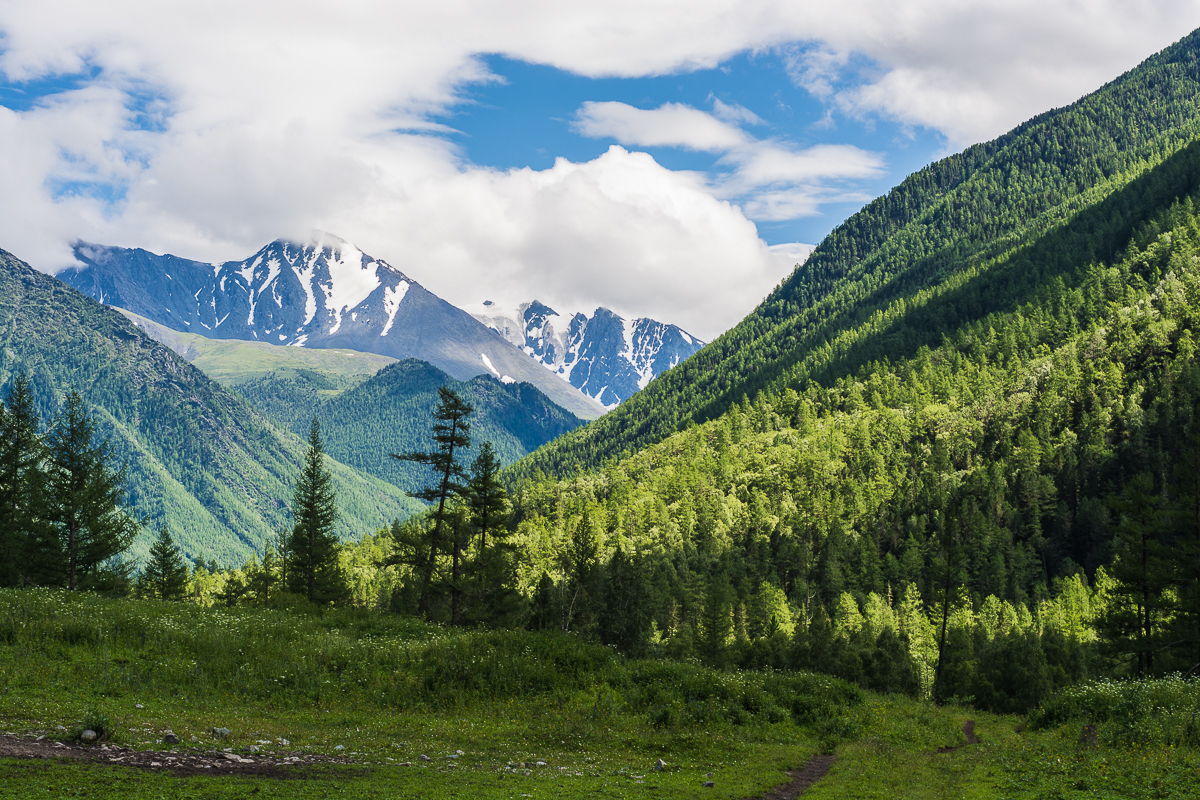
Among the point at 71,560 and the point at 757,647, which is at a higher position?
the point at 71,560

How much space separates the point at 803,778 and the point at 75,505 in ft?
186

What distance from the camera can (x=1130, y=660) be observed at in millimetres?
59406

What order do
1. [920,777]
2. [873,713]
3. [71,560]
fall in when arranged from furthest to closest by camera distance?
[71,560] < [873,713] < [920,777]

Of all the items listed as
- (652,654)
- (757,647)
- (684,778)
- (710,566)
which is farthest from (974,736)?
(710,566)

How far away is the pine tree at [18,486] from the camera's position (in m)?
55.5

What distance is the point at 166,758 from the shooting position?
17062 mm

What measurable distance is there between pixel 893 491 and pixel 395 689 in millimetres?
158831

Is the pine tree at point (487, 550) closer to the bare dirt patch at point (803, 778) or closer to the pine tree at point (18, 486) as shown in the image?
the bare dirt patch at point (803, 778)

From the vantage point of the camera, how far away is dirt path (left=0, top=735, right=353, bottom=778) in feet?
53.3

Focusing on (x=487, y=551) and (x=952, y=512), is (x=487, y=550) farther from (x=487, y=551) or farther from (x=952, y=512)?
(x=952, y=512)

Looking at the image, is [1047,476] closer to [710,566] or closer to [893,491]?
[893,491]

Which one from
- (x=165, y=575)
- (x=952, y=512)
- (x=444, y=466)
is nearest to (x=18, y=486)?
(x=444, y=466)

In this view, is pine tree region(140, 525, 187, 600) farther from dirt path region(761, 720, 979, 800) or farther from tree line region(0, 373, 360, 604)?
dirt path region(761, 720, 979, 800)

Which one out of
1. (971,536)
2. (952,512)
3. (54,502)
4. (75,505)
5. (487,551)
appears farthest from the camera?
(971,536)
